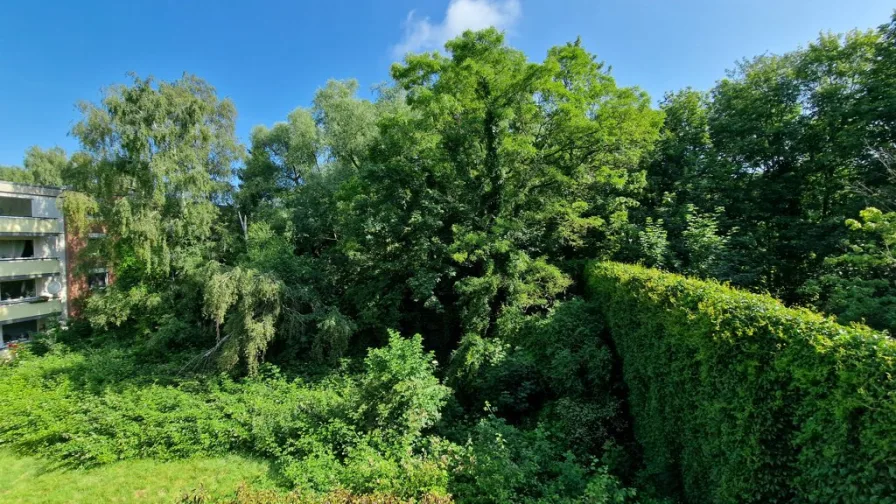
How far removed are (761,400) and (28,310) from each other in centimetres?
2715

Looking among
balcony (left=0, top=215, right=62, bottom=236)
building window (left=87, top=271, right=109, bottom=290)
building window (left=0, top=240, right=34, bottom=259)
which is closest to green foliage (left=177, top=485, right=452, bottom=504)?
balcony (left=0, top=215, right=62, bottom=236)

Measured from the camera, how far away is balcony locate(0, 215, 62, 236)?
17.0 m

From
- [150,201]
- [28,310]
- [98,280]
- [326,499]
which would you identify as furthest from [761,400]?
[98,280]

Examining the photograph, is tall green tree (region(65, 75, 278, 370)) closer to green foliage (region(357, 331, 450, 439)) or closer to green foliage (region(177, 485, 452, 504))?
green foliage (region(357, 331, 450, 439))

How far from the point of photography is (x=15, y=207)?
18125 mm

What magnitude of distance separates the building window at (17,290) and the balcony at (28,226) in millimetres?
2553

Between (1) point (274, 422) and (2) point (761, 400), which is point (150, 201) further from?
(2) point (761, 400)

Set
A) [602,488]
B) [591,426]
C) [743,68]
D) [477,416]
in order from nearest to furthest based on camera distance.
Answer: [602,488] → [591,426] → [477,416] → [743,68]

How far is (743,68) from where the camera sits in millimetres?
16250

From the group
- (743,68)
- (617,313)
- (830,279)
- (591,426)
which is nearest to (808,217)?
(830,279)

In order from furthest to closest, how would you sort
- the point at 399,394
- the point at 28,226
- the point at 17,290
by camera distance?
1. the point at 17,290
2. the point at 28,226
3. the point at 399,394

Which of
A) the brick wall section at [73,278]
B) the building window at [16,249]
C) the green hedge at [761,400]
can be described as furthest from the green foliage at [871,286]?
the building window at [16,249]

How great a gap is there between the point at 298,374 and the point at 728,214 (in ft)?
50.8

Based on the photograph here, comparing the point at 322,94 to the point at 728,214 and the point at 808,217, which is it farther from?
the point at 808,217
